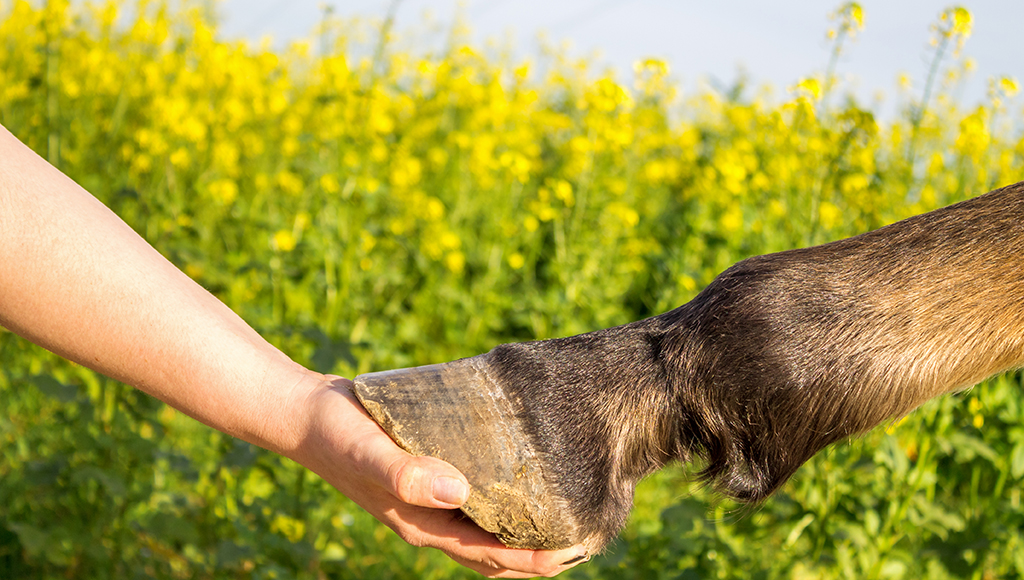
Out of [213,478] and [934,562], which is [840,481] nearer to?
[934,562]

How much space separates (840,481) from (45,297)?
189cm

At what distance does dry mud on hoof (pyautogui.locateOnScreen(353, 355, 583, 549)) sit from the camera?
124 cm

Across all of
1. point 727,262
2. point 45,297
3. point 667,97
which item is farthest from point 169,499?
point 667,97

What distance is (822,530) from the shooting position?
2201 mm

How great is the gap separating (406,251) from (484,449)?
296cm

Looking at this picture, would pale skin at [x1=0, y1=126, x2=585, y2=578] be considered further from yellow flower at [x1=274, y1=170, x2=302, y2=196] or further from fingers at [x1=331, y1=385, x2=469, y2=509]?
yellow flower at [x1=274, y1=170, x2=302, y2=196]

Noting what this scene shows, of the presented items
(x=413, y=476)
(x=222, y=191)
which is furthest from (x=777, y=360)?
(x=222, y=191)

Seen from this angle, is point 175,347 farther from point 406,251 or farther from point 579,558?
point 406,251

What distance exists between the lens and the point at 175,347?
4.20 feet

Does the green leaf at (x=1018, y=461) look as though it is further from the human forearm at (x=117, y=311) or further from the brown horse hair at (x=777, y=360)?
the human forearm at (x=117, y=311)

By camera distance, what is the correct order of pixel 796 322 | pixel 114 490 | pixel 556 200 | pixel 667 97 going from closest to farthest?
pixel 796 322 < pixel 114 490 < pixel 556 200 < pixel 667 97

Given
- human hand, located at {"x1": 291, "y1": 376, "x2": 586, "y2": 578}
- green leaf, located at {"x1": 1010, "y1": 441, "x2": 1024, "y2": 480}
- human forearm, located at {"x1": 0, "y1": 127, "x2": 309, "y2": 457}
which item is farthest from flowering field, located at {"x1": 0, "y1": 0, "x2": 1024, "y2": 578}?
human forearm, located at {"x1": 0, "y1": 127, "x2": 309, "y2": 457}

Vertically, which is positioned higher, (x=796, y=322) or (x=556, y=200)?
(x=796, y=322)

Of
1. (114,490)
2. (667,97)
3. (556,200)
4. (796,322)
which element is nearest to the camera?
(796,322)
